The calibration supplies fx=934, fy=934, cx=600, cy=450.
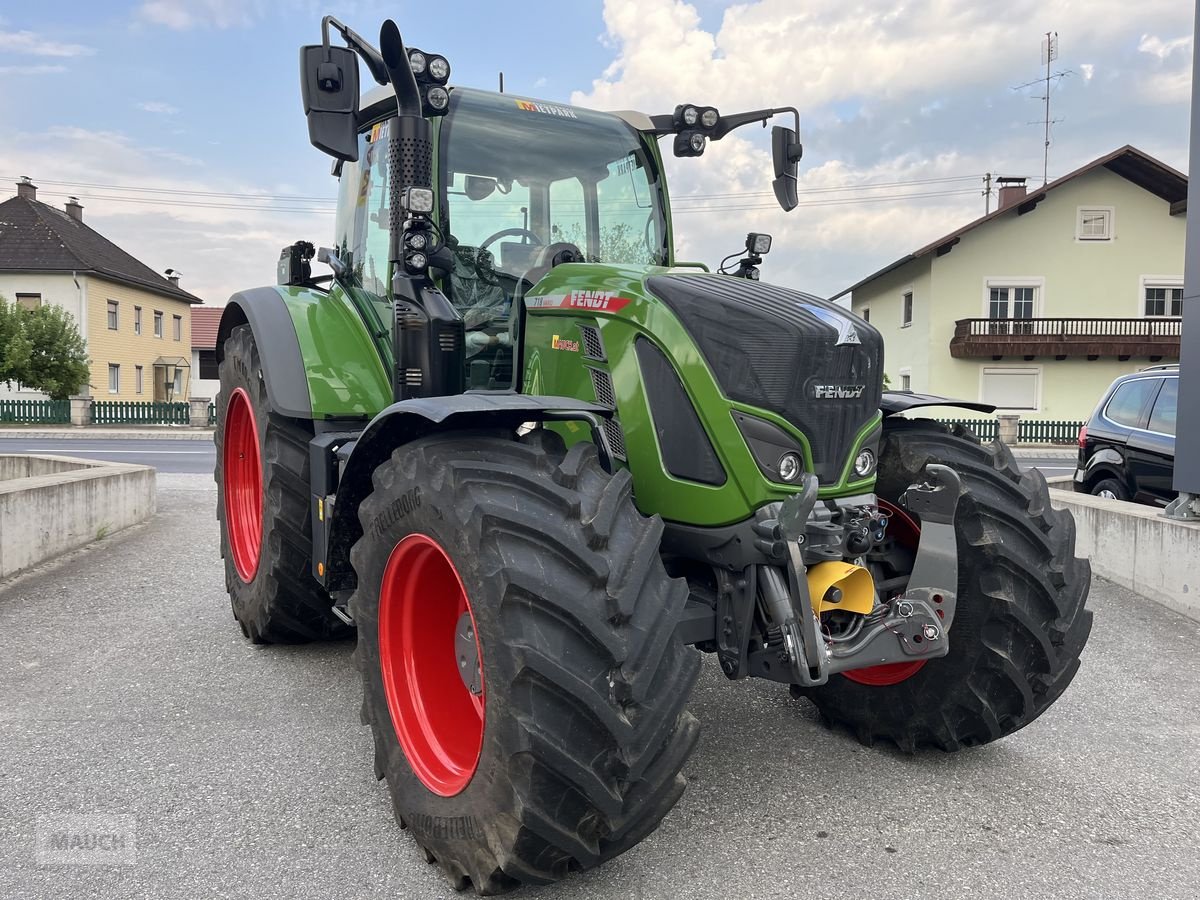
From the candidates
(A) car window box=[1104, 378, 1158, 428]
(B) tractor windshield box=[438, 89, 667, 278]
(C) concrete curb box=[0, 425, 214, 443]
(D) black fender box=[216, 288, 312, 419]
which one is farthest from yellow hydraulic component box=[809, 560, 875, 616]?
(C) concrete curb box=[0, 425, 214, 443]

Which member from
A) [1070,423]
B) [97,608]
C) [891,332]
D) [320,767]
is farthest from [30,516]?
[891,332]

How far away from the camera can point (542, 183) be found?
4.11 m

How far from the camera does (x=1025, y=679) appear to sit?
3.34 metres

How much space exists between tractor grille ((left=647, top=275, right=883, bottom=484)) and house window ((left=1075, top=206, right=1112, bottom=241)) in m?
32.3

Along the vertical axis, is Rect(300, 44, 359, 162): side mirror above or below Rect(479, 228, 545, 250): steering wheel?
above

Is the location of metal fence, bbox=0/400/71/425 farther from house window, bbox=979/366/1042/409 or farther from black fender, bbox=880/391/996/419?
black fender, bbox=880/391/996/419

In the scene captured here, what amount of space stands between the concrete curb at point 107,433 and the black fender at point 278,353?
21.1 metres

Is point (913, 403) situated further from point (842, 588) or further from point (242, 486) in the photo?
point (242, 486)

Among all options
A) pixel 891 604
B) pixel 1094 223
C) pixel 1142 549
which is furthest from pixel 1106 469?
pixel 1094 223

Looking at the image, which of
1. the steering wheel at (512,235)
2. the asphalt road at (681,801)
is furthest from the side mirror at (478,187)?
the asphalt road at (681,801)

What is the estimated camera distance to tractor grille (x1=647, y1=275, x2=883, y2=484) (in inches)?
115

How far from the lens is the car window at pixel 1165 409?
8.81 metres

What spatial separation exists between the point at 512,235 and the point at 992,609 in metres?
2.41

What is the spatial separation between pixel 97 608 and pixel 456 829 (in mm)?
4065
